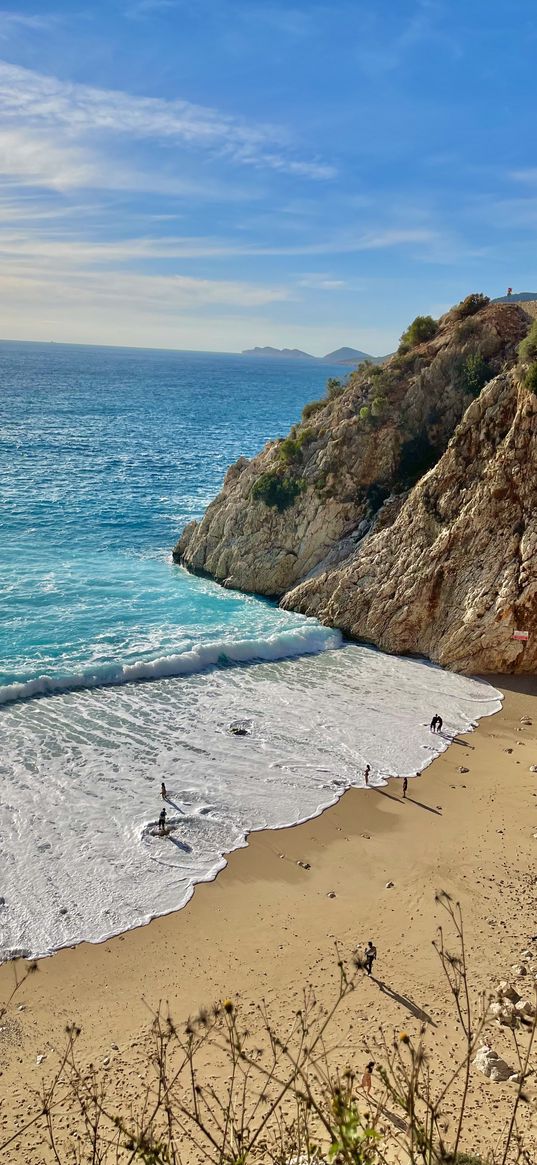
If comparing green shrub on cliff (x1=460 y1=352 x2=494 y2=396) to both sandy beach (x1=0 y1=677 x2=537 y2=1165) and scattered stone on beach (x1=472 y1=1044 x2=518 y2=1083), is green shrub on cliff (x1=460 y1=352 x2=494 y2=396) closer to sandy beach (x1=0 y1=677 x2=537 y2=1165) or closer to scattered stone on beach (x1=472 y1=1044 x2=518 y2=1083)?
sandy beach (x1=0 y1=677 x2=537 y2=1165)

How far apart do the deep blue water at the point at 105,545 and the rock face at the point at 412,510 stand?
280cm

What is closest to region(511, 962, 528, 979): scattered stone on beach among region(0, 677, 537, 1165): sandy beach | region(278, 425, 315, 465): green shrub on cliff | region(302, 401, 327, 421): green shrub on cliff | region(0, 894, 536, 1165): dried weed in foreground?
region(0, 677, 537, 1165): sandy beach

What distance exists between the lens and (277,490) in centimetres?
3722

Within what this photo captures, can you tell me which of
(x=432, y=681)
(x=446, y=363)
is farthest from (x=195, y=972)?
(x=446, y=363)

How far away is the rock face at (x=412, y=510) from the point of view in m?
28.4

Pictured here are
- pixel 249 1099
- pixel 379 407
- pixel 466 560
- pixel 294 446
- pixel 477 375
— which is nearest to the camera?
pixel 249 1099

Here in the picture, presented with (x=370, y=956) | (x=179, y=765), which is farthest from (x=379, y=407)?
(x=370, y=956)

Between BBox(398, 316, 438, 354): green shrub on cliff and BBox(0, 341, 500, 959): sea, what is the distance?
14701mm

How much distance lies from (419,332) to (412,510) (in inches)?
433

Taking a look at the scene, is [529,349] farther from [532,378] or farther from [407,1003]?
[407,1003]

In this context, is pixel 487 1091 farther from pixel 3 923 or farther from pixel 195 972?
pixel 3 923

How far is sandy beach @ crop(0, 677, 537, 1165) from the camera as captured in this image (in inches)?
504

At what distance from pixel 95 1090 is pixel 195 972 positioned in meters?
3.45

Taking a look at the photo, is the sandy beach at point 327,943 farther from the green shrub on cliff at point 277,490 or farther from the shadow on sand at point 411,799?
the green shrub on cliff at point 277,490
